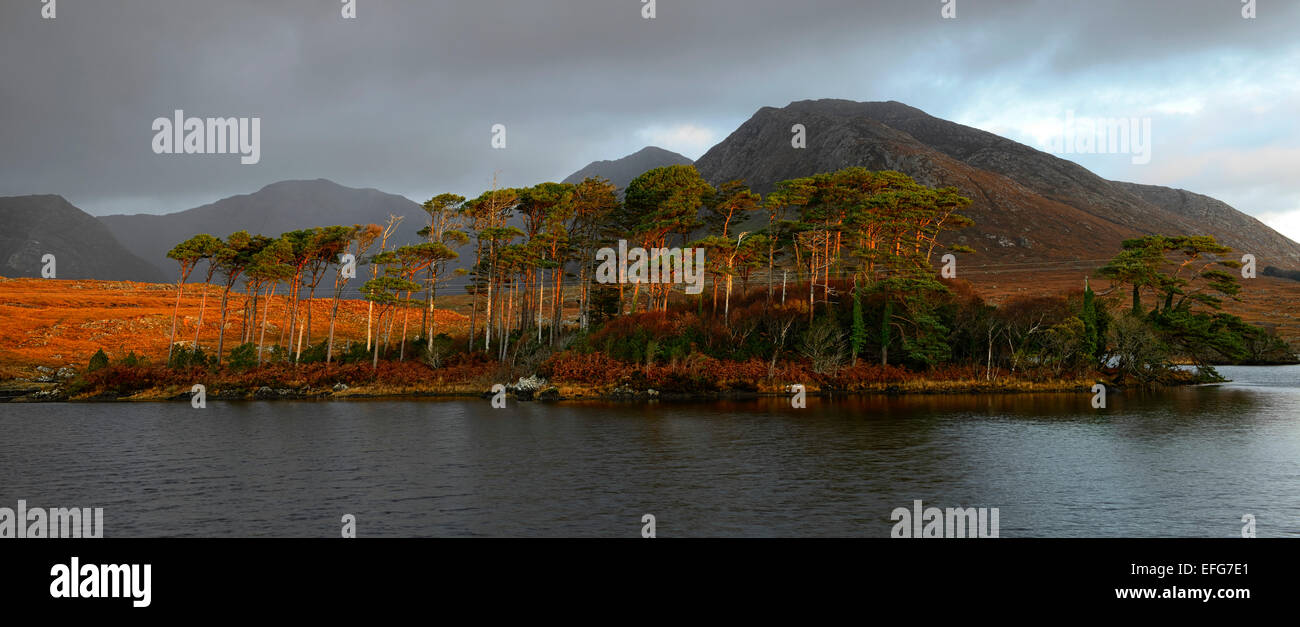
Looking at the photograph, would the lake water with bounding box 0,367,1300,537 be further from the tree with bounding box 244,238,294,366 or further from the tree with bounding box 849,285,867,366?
the tree with bounding box 244,238,294,366

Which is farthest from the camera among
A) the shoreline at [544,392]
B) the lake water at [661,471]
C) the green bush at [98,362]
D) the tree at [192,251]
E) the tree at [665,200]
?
the tree at [192,251]

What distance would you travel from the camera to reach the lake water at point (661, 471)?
18.4 metres

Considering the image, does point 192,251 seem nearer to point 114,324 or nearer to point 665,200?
point 114,324

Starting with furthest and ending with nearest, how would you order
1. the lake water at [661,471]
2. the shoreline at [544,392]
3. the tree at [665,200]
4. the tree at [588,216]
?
the tree at [588,216], the tree at [665,200], the shoreline at [544,392], the lake water at [661,471]

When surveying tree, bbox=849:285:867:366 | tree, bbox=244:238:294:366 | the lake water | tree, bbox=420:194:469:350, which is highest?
tree, bbox=420:194:469:350

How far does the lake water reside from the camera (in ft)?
60.5

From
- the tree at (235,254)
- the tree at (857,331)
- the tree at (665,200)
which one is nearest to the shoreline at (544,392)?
the tree at (857,331)

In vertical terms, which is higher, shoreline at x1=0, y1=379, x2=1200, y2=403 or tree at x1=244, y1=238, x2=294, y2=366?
tree at x1=244, y1=238, x2=294, y2=366

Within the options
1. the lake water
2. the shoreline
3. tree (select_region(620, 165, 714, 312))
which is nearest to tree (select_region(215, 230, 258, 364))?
the shoreline

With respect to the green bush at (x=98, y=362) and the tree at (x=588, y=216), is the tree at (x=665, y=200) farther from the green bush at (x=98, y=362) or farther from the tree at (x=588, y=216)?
the green bush at (x=98, y=362)

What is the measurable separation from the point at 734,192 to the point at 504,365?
3174 cm

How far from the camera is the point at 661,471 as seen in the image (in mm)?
25438

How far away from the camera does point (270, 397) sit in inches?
2422
